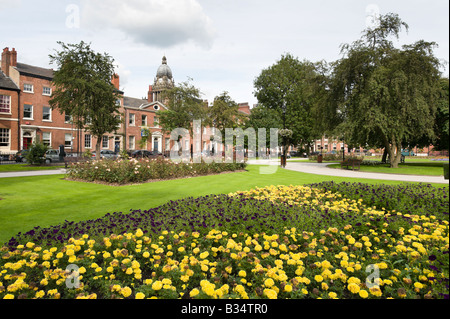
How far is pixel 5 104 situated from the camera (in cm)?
3569

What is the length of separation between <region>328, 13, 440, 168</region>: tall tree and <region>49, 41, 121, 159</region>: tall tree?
69.1 ft

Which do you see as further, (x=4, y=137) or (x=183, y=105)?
(x=4, y=137)

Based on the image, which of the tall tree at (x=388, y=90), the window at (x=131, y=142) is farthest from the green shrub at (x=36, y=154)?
the tall tree at (x=388, y=90)

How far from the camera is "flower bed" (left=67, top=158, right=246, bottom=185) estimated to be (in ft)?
46.5

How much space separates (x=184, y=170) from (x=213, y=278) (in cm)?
1469

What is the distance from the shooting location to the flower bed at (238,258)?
8.64ft

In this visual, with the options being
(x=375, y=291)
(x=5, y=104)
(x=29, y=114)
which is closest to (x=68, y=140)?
(x=29, y=114)

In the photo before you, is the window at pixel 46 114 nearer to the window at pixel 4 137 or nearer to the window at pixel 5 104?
the window at pixel 5 104

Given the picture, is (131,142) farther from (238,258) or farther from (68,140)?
(238,258)

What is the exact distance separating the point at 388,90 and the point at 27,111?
4292 cm

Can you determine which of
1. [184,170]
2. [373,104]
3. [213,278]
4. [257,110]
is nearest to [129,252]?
[213,278]

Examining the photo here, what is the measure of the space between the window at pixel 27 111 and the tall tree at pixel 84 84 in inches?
654

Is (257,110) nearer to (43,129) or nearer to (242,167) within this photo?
(242,167)

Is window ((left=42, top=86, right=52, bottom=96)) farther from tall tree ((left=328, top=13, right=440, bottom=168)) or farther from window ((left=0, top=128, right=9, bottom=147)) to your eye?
tall tree ((left=328, top=13, right=440, bottom=168))
